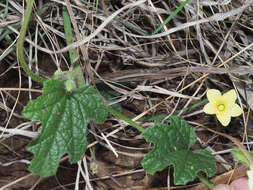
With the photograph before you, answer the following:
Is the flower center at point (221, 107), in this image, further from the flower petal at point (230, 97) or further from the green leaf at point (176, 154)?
the green leaf at point (176, 154)

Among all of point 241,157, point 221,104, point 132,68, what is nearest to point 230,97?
point 221,104

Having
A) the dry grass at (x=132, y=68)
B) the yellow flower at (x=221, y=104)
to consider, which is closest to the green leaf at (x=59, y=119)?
the dry grass at (x=132, y=68)

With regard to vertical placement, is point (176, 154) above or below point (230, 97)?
below

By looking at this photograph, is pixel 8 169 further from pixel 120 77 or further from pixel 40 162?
pixel 120 77

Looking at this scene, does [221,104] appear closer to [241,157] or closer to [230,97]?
[230,97]

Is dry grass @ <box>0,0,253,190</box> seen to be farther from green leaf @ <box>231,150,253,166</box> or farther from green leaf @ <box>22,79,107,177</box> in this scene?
green leaf @ <box>231,150,253,166</box>

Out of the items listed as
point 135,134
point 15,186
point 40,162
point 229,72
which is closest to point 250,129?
point 229,72

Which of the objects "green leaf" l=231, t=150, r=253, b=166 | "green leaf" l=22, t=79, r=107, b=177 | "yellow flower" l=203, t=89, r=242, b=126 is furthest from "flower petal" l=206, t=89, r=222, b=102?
"green leaf" l=22, t=79, r=107, b=177
